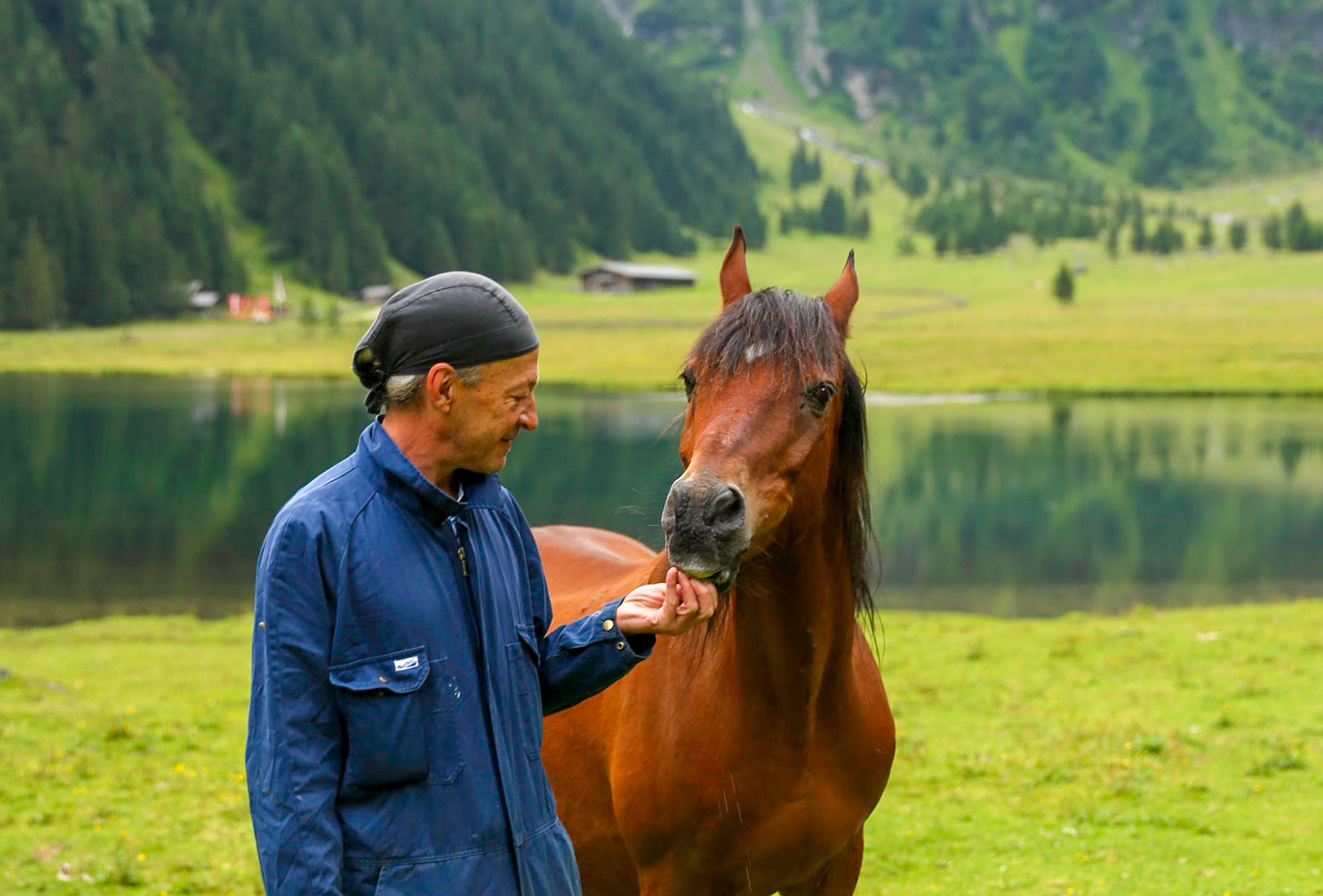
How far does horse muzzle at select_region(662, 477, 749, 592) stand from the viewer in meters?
3.12

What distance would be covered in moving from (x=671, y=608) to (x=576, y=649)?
327 millimetres

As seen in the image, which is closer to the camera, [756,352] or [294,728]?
[294,728]

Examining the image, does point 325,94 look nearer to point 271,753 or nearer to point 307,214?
point 307,214

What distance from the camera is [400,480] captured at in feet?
9.37

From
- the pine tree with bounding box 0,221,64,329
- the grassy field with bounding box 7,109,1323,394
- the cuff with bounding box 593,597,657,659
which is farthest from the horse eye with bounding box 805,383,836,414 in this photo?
the pine tree with bounding box 0,221,64,329

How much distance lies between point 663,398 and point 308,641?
5823 centimetres

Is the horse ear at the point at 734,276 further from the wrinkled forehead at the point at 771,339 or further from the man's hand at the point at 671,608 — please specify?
Result: the man's hand at the point at 671,608

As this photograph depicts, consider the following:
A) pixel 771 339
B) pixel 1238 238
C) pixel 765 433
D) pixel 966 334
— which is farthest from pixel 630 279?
pixel 765 433

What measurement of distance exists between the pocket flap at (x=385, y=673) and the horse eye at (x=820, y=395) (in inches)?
62.3

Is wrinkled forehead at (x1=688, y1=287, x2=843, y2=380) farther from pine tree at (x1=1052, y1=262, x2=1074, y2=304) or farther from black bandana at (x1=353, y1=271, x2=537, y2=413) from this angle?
pine tree at (x1=1052, y1=262, x2=1074, y2=304)

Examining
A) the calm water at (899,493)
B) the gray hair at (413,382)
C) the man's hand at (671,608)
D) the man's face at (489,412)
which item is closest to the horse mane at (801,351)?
the man's hand at (671,608)

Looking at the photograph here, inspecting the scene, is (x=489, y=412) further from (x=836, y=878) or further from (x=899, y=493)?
(x=899, y=493)

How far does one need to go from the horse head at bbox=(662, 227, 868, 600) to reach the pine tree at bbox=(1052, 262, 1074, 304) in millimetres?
104926

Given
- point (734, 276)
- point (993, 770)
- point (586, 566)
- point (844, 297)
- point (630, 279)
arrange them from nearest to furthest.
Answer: point (844, 297) → point (734, 276) → point (586, 566) → point (993, 770) → point (630, 279)
